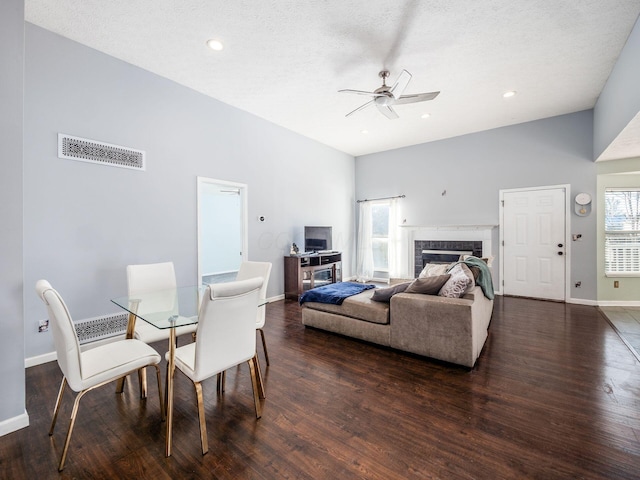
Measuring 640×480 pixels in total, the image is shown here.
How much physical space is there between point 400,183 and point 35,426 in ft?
21.9

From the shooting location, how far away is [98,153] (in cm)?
309

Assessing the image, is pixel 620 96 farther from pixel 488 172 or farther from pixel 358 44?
pixel 358 44

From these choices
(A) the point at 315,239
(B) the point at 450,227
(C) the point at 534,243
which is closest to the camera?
(C) the point at 534,243

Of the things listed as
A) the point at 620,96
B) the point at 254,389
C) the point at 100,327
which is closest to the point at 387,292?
the point at 254,389

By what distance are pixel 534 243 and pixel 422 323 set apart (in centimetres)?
389

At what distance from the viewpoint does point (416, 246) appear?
645cm

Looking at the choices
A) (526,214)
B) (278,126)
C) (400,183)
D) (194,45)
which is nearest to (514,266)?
(526,214)

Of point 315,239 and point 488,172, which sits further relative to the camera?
point 315,239

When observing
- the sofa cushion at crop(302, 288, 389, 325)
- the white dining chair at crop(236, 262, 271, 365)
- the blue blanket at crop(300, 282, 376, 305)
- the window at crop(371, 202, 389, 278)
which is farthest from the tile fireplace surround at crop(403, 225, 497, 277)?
the white dining chair at crop(236, 262, 271, 365)

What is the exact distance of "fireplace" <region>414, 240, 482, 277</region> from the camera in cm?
576

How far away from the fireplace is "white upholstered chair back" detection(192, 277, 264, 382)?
203 inches

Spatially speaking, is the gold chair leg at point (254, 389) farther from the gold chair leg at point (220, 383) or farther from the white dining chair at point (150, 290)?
the white dining chair at point (150, 290)

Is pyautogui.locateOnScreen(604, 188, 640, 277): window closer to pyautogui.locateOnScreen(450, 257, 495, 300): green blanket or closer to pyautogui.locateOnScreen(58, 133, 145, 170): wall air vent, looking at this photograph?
pyautogui.locateOnScreen(450, 257, 495, 300): green blanket

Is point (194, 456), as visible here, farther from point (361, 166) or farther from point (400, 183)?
point (361, 166)
